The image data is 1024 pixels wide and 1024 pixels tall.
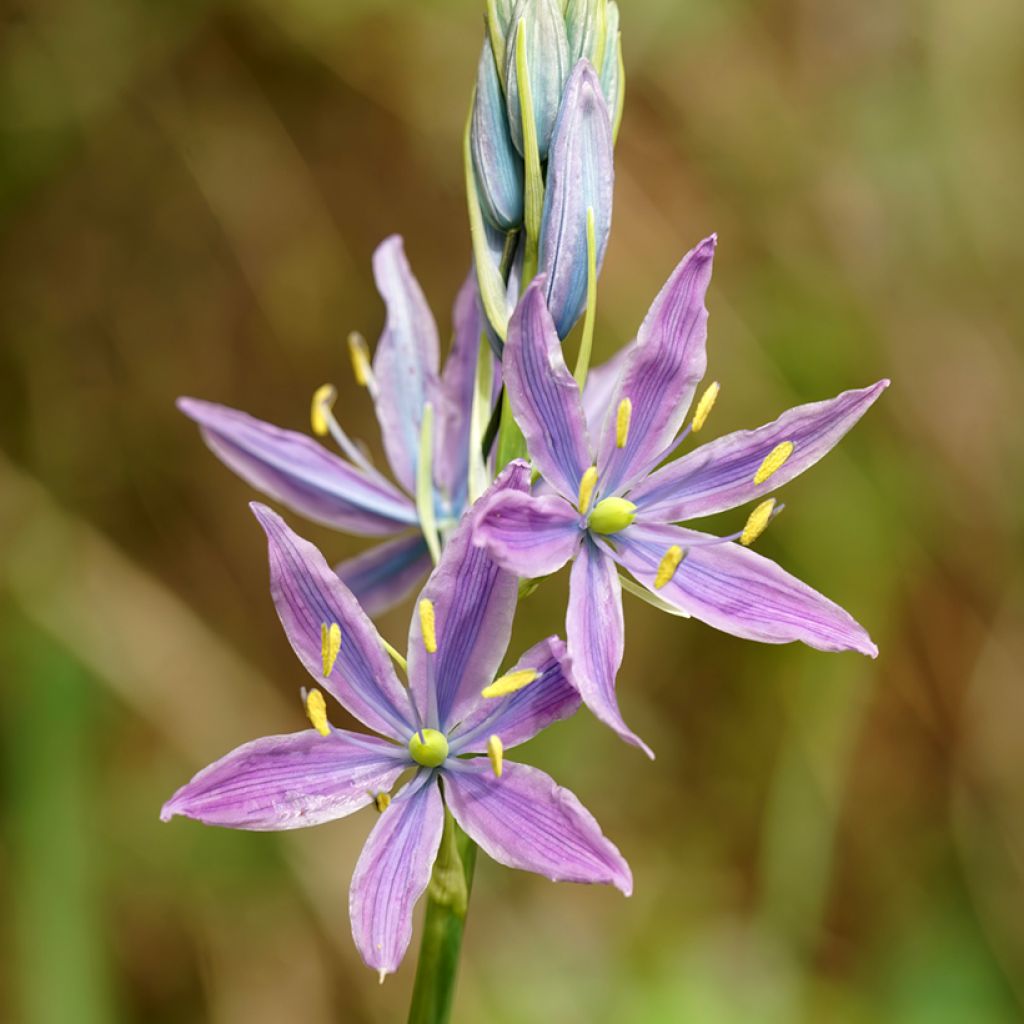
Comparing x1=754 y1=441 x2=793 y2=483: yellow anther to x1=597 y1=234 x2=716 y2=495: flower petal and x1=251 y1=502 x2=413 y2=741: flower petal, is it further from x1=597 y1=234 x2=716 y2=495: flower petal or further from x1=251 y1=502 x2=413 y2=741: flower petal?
x1=251 y1=502 x2=413 y2=741: flower petal

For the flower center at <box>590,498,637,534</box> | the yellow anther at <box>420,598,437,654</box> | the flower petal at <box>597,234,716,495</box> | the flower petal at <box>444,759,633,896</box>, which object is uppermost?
the flower petal at <box>597,234,716,495</box>

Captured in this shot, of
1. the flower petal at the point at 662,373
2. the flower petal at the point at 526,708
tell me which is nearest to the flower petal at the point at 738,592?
the flower petal at the point at 662,373

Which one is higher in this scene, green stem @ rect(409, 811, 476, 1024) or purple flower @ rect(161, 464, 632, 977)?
purple flower @ rect(161, 464, 632, 977)

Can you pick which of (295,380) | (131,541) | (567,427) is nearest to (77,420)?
(131,541)

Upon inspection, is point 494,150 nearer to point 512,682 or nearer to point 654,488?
point 654,488

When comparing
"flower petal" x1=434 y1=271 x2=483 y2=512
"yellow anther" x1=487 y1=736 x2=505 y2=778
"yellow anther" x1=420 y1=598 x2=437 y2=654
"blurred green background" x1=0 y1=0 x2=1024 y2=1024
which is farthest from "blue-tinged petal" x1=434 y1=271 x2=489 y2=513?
"blurred green background" x1=0 y1=0 x2=1024 y2=1024
